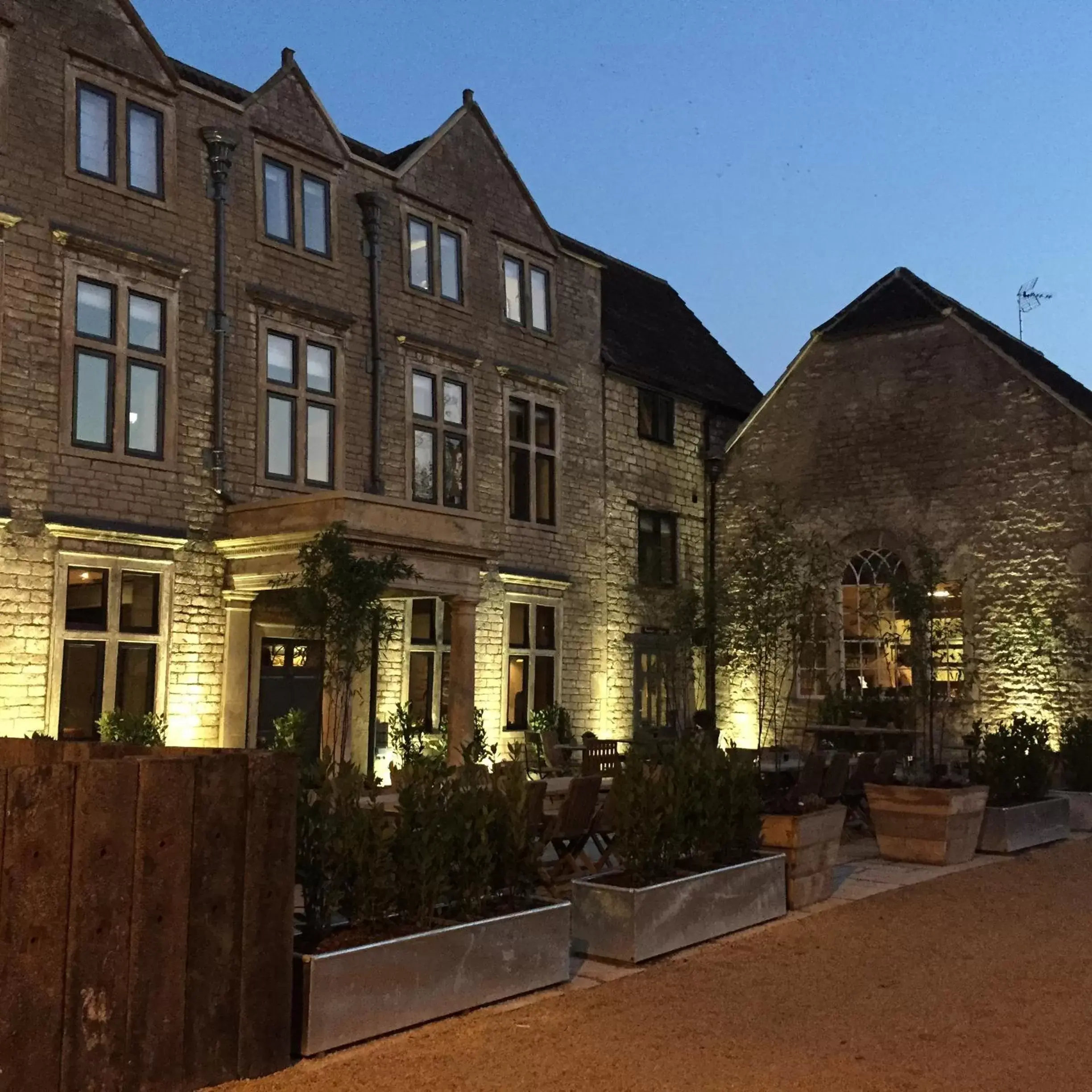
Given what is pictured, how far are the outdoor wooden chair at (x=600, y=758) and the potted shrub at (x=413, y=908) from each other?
6349 millimetres

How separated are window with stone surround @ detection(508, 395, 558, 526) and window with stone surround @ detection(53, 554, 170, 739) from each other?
6.04 metres

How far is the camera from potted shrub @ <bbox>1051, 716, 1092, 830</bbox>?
13867 millimetres

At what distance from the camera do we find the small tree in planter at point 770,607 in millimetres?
16234

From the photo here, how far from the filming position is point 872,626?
20453 mm

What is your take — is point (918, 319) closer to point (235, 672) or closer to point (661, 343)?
point (661, 343)

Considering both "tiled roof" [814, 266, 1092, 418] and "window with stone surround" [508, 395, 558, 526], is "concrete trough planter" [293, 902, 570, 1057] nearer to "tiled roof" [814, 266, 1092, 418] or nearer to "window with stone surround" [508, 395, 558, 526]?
"window with stone surround" [508, 395, 558, 526]

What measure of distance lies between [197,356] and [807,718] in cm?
1157

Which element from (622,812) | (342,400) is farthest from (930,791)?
(342,400)

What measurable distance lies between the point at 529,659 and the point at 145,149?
8656 millimetres

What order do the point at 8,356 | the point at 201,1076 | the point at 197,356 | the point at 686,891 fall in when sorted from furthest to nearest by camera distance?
the point at 197,356 < the point at 8,356 < the point at 686,891 < the point at 201,1076

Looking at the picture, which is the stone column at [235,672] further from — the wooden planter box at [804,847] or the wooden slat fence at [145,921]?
the wooden slat fence at [145,921]

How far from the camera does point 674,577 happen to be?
70.6 feet

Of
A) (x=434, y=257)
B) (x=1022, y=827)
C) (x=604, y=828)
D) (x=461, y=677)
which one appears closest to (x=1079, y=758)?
(x=1022, y=827)

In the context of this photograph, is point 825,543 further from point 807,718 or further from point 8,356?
point 8,356
